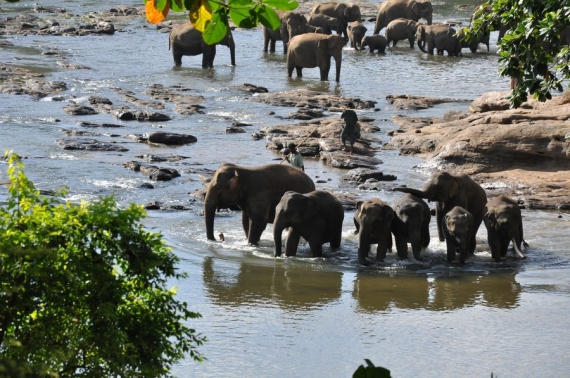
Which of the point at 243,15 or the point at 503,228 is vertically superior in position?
the point at 243,15

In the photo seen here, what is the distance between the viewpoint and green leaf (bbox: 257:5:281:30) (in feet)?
16.4

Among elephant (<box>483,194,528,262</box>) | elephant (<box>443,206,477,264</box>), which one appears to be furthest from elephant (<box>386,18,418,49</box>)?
elephant (<box>443,206,477,264</box>)

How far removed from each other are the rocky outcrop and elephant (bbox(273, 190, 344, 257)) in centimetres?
404

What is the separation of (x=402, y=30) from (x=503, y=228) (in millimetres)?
30303

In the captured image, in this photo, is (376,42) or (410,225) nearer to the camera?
(410,225)

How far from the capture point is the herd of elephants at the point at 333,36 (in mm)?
34312

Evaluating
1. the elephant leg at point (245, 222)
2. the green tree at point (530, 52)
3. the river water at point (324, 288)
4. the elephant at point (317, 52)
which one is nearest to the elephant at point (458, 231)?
the river water at point (324, 288)

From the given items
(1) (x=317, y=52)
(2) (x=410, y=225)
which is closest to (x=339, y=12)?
(1) (x=317, y=52)

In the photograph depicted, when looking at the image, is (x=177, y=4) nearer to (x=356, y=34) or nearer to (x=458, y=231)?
(x=458, y=231)

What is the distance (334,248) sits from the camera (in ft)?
49.3

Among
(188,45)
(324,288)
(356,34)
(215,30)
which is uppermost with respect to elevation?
(215,30)

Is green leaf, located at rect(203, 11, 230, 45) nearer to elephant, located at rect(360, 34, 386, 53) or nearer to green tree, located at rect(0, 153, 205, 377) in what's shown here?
green tree, located at rect(0, 153, 205, 377)

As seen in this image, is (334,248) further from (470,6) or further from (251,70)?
(470,6)

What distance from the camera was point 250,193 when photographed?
15484mm
